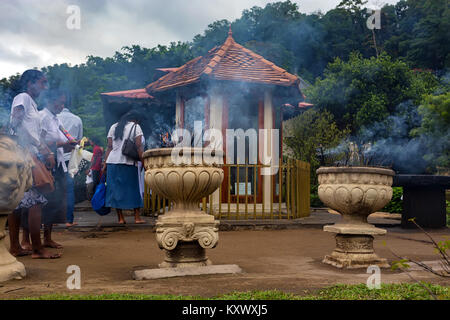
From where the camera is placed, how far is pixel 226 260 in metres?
4.88

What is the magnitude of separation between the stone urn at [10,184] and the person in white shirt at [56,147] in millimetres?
1340

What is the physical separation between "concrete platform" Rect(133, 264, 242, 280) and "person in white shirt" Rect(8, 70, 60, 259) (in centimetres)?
146

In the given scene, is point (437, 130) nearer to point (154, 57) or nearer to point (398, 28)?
point (398, 28)

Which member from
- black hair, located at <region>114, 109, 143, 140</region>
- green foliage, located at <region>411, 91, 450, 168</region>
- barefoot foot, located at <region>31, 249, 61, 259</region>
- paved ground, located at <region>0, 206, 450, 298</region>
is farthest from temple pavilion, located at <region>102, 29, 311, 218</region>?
green foliage, located at <region>411, 91, 450, 168</region>

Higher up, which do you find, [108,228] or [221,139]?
[221,139]

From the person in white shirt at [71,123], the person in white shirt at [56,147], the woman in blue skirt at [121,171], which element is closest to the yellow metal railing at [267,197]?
the woman in blue skirt at [121,171]

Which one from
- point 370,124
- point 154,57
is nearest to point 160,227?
point 370,124

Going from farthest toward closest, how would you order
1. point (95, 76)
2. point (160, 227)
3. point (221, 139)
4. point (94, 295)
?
point (95, 76) < point (221, 139) < point (160, 227) < point (94, 295)

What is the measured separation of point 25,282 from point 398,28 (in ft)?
100

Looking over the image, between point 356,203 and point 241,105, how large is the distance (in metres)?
5.98

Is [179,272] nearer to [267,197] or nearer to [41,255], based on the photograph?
[41,255]

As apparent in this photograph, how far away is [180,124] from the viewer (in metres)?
10.5

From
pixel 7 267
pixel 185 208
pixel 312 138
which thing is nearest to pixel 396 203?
pixel 312 138

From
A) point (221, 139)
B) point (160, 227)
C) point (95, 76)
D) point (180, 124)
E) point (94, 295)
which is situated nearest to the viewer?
point (94, 295)
